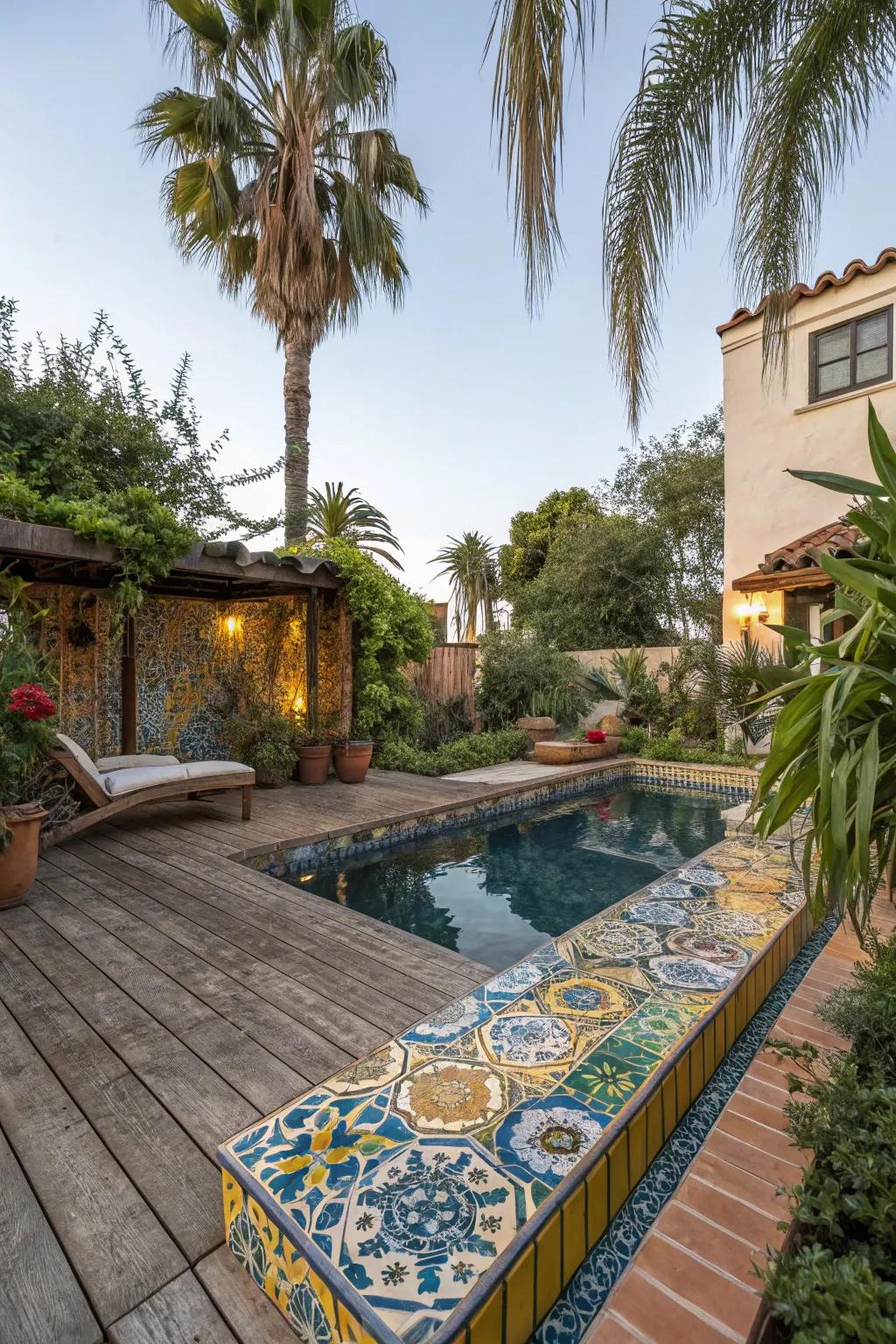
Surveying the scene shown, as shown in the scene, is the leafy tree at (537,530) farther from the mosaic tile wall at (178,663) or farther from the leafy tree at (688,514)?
the mosaic tile wall at (178,663)

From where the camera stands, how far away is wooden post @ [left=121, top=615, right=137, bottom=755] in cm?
668

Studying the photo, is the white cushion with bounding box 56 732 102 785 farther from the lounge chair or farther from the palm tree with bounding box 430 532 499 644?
the palm tree with bounding box 430 532 499 644

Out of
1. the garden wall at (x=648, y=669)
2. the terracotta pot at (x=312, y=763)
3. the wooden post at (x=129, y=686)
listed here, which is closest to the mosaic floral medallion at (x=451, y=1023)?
the terracotta pot at (x=312, y=763)

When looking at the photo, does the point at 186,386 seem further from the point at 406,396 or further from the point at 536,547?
the point at 536,547

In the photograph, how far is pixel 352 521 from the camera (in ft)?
36.7

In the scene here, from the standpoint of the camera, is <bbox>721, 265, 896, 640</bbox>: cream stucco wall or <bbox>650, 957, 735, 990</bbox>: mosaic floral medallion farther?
<bbox>721, 265, 896, 640</bbox>: cream stucco wall

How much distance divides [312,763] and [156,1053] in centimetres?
496

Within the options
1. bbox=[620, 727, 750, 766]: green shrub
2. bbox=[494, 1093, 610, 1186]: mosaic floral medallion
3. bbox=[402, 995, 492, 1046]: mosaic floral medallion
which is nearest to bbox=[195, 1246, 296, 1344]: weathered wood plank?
bbox=[494, 1093, 610, 1186]: mosaic floral medallion

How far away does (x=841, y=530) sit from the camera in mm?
7676

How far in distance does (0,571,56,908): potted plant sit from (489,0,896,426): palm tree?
12.0 ft

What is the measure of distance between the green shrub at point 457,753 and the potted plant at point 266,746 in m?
1.59

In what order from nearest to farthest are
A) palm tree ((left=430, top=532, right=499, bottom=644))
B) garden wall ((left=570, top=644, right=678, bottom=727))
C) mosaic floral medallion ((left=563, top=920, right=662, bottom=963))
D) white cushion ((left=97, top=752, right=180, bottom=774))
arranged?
mosaic floral medallion ((left=563, top=920, right=662, bottom=963)) → white cushion ((left=97, top=752, right=180, bottom=774)) → garden wall ((left=570, top=644, right=678, bottom=727)) → palm tree ((left=430, top=532, right=499, bottom=644))

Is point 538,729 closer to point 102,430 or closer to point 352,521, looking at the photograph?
point 352,521

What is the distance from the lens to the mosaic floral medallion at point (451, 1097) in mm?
1688
